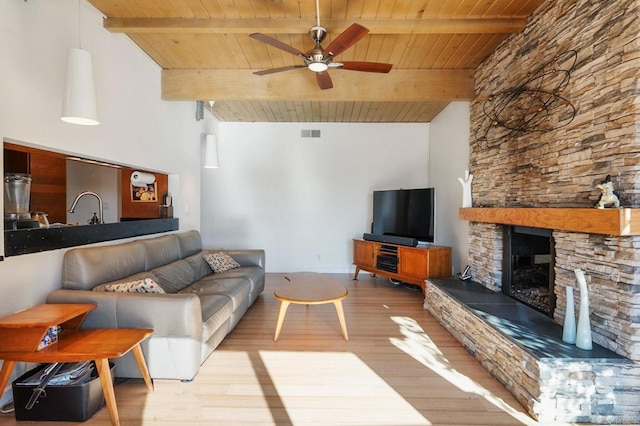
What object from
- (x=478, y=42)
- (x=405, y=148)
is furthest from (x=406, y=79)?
(x=405, y=148)

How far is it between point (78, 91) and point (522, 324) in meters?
3.53

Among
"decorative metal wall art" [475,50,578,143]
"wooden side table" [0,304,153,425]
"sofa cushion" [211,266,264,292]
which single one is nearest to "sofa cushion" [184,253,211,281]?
"sofa cushion" [211,266,264,292]

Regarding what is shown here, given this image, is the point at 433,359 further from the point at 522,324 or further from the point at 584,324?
the point at 584,324

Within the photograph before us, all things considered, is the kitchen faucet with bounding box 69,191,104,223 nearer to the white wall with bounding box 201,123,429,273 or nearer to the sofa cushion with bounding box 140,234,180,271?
the sofa cushion with bounding box 140,234,180,271

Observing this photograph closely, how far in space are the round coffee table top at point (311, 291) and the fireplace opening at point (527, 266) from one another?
168 cm

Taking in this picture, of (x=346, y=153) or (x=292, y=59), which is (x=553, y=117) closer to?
(x=292, y=59)

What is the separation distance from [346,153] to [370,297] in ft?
9.02

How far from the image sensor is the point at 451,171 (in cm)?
457

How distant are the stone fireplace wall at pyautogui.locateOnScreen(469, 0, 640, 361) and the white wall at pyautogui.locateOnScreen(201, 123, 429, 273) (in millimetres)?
2753

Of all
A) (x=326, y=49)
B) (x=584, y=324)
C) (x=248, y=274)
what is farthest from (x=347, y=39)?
(x=248, y=274)

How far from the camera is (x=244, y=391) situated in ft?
6.91

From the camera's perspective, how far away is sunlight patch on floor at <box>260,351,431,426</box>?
185 cm

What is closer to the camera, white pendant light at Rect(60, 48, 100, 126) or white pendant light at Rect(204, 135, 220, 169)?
white pendant light at Rect(60, 48, 100, 126)

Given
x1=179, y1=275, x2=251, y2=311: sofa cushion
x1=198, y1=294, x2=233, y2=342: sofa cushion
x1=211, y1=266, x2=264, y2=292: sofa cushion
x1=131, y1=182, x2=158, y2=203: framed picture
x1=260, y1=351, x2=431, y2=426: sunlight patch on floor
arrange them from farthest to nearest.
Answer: x1=211, y1=266, x2=264, y2=292: sofa cushion, x1=131, y1=182, x2=158, y2=203: framed picture, x1=179, y1=275, x2=251, y2=311: sofa cushion, x1=198, y1=294, x2=233, y2=342: sofa cushion, x1=260, y1=351, x2=431, y2=426: sunlight patch on floor
